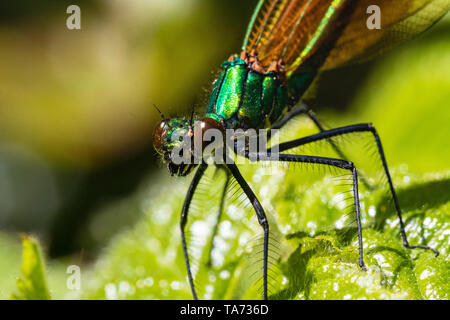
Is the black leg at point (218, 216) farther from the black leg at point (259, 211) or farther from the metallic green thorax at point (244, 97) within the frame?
the metallic green thorax at point (244, 97)

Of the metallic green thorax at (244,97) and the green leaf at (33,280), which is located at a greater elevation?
the metallic green thorax at (244,97)

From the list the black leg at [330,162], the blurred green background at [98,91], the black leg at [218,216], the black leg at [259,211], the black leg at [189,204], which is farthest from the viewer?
the blurred green background at [98,91]

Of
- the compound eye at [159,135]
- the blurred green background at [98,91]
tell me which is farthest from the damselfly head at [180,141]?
the blurred green background at [98,91]

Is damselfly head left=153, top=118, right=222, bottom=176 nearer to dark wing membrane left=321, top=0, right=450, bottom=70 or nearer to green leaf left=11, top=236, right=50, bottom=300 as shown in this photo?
green leaf left=11, top=236, right=50, bottom=300

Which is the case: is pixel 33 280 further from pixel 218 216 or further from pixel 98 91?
pixel 98 91

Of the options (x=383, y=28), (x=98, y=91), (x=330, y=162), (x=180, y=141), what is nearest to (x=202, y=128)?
(x=180, y=141)
